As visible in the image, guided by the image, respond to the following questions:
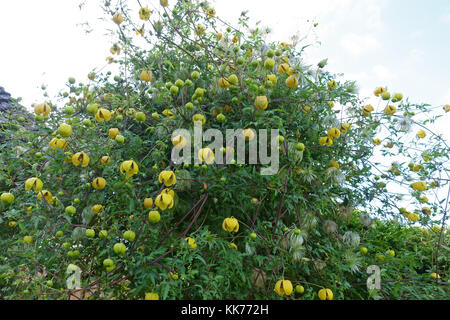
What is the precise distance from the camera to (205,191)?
120cm

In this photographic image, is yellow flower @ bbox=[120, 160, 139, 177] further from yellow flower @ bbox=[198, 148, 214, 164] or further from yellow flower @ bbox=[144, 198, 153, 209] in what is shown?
yellow flower @ bbox=[198, 148, 214, 164]

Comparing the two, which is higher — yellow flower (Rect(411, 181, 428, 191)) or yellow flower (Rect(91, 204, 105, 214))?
yellow flower (Rect(411, 181, 428, 191))

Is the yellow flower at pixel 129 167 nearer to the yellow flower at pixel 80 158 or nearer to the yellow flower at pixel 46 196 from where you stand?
the yellow flower at pixel 80 158

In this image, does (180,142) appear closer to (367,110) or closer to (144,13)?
(144,13)

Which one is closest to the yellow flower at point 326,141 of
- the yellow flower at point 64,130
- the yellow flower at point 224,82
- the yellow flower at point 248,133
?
the yellow flower at point 248,133

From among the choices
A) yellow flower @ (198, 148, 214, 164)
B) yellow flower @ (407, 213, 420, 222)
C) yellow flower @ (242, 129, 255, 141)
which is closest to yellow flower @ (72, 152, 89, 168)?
yellow flower @ (198, 148, 214, 164)

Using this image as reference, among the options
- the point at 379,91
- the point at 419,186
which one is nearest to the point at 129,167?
the point at 379,91

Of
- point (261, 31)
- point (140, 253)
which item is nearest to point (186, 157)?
point (140, 253)

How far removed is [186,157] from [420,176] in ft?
4.81

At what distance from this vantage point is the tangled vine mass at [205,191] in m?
1.09

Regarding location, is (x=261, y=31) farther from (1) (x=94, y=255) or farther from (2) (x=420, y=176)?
(1) (x=94, y=255)

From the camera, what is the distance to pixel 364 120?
66.9 inches

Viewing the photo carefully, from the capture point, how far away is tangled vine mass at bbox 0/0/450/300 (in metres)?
1.09

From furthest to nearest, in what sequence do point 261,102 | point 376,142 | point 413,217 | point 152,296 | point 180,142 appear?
point 376,142, point 413,217, point 261,102, point 180,142, point 152,296
